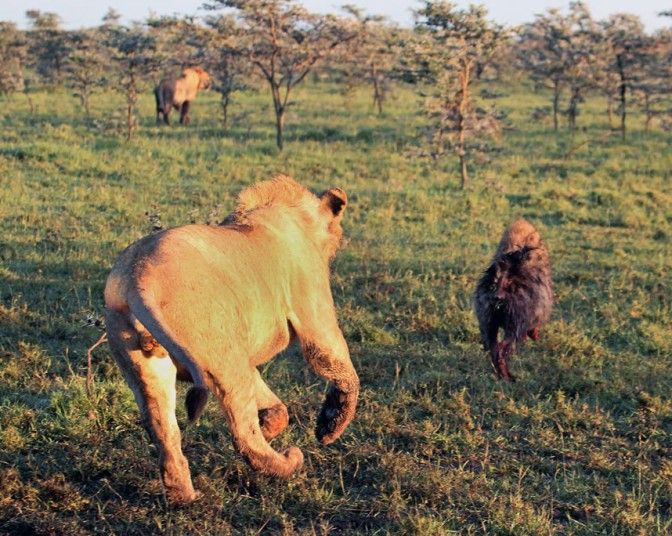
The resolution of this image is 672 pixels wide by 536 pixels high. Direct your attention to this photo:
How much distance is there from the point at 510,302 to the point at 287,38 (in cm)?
953

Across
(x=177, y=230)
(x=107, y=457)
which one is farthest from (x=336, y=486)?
(x=177, y=230)

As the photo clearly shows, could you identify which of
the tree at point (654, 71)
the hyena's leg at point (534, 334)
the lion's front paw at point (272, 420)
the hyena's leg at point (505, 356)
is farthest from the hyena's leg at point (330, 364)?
the tree at point (654, 71)

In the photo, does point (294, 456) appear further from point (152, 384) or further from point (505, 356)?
point (505, 356)

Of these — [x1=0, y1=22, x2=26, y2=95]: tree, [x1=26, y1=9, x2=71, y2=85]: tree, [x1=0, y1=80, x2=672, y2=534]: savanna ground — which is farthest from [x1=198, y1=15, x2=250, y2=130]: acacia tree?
[x1=26, y1=9, x2=71, y2=85]: tree

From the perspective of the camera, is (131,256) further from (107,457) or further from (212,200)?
(212,200)

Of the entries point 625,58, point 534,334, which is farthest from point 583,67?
point 534,334

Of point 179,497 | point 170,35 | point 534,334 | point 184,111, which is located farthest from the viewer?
point 184,111

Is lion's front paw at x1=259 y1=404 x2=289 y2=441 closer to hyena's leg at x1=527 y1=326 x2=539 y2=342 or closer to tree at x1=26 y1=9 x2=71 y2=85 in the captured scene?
hyena's leg at x1=527 y1=326 x2=539 y2=342

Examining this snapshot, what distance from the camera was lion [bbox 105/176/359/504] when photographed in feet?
9.54

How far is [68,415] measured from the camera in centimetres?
418

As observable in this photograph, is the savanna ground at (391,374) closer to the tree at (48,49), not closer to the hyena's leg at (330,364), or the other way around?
the hyena's leg at (330,364)

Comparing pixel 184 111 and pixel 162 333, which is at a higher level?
pixel 184 111

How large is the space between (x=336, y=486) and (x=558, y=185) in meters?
8.66

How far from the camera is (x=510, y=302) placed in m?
5.16
